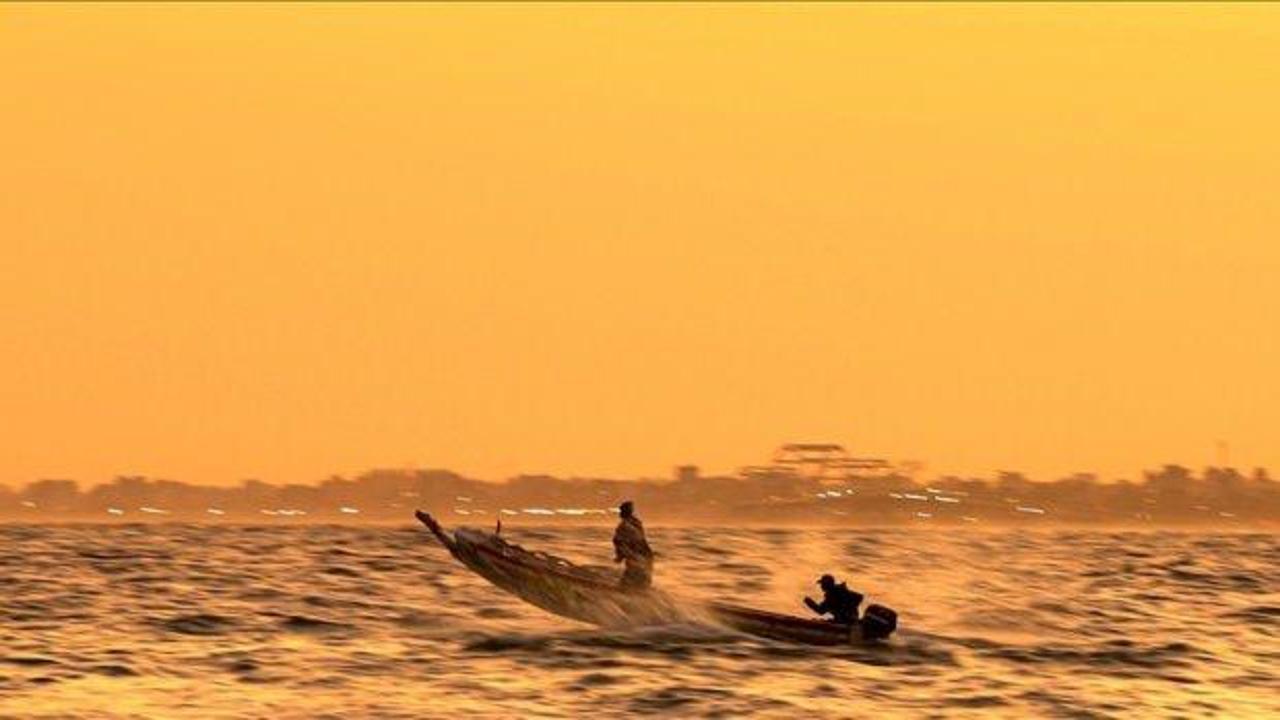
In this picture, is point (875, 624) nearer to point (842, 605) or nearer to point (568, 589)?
point (842, 605)

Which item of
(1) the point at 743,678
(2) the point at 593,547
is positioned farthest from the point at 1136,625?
(2) the point at 593,547

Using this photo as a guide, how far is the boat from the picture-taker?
1470 inches

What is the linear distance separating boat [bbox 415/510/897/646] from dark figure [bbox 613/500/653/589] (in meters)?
0.23

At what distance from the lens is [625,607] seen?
125 ft

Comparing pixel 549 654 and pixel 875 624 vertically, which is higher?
pixel 875 624

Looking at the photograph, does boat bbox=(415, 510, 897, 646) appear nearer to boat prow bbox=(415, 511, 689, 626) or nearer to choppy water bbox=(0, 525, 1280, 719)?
boat prow bbox=(415, 511, 689, 626)

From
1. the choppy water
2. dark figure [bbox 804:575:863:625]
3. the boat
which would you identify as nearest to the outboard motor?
the boat

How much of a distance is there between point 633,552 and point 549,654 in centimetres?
296

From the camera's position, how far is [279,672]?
31922mm

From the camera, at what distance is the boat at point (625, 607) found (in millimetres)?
37344

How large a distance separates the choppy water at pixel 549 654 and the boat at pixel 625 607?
0.31 m

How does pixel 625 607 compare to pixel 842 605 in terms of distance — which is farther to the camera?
pixel 625 607

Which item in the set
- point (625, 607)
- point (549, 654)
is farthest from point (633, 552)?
point (549, 654)

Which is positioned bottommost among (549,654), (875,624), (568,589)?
(549,654)
